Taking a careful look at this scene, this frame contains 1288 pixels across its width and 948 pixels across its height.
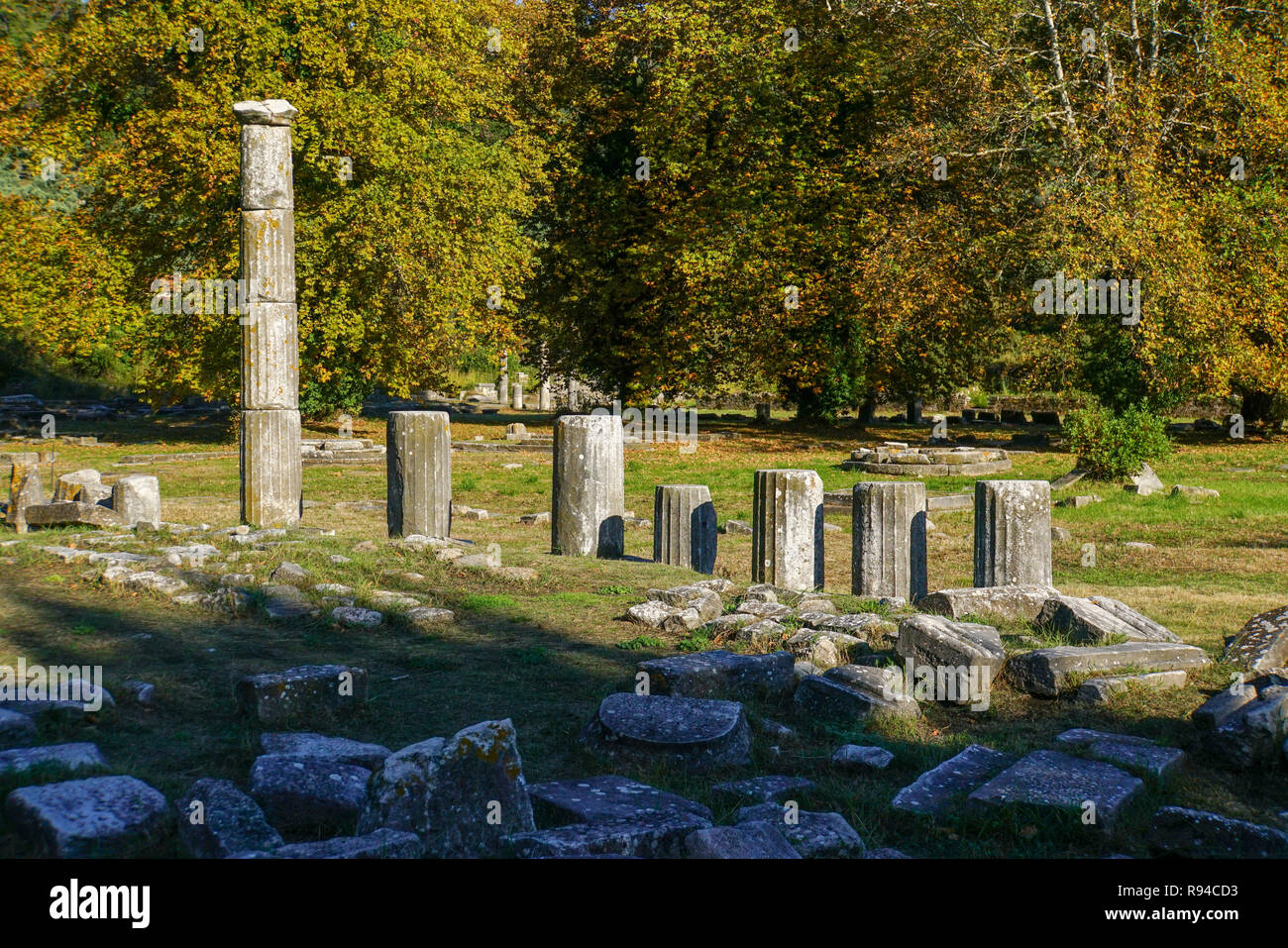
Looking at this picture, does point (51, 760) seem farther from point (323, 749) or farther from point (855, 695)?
point (855, 695)

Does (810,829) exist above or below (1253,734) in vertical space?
below

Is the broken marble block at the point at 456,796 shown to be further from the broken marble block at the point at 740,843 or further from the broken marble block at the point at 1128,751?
the broken marble block at the point at 1128,751

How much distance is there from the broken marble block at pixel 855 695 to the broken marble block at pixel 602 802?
5.41 ft

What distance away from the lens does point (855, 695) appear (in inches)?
249

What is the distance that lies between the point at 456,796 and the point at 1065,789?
2513mm

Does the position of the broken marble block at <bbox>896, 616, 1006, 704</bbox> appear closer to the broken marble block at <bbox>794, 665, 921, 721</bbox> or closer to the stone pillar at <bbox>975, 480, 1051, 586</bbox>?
the broken marble block at <bbox>794, 665, 921, 721</bbox>

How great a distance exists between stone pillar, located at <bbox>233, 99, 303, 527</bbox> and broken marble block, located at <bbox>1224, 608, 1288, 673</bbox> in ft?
30.2

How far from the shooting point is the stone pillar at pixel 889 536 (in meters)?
9.98

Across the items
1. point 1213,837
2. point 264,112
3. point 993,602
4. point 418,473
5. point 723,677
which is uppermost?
point 264,112

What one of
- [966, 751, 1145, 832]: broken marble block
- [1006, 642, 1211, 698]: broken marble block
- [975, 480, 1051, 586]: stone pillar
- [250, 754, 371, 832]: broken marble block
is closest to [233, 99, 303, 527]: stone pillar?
[975, 480, 1051, 586]: stone pillar

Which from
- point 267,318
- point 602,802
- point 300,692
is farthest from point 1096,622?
point 267,318

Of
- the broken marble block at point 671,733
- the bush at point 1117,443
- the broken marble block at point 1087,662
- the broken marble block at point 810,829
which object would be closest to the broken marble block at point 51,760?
the broken marble block at point 671,733

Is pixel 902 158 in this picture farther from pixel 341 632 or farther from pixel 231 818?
pixel 231 818

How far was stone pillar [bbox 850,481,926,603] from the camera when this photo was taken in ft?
32.8
